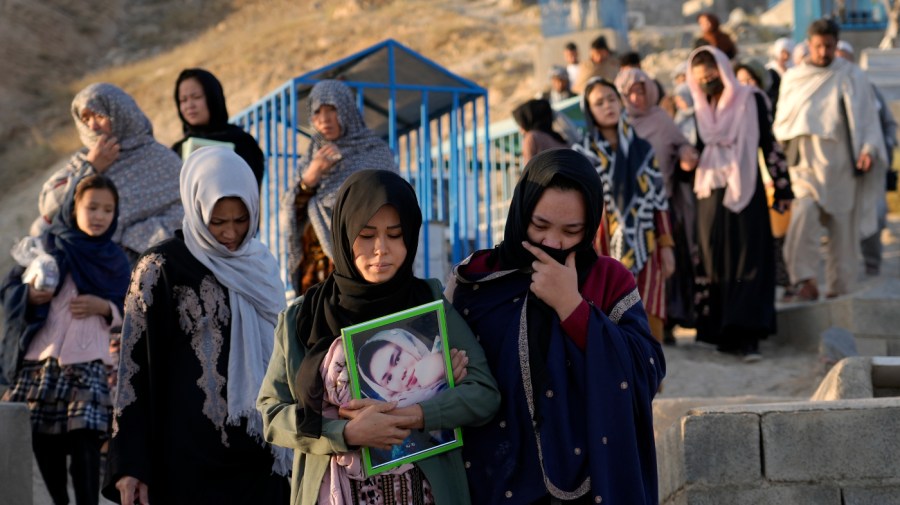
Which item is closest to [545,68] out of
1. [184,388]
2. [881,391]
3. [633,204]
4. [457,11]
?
[457,11]

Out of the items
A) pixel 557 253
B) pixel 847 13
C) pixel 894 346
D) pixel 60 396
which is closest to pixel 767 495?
pixel 557 253

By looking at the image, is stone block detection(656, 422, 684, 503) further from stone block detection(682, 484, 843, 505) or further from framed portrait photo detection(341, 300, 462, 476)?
framed portrait photo detection(341, 300, 462, 476)

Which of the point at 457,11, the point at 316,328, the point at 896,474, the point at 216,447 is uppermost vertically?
the point at 457,11

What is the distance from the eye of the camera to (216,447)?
3.99 m

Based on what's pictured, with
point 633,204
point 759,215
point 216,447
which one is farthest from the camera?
point 759,215

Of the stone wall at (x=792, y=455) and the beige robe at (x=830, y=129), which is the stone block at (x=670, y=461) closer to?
the stone wall at (x=792, y=455)

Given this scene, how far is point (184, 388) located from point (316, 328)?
777 millimetres

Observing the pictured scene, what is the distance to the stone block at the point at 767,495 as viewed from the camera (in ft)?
14.9

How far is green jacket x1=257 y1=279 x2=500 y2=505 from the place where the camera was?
3.26m

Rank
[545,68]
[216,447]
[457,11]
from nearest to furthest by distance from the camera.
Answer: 1. [216,447]
2. [545,68]
3. [457,11]

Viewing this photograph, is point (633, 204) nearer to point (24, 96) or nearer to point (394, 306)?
point (394, 306)

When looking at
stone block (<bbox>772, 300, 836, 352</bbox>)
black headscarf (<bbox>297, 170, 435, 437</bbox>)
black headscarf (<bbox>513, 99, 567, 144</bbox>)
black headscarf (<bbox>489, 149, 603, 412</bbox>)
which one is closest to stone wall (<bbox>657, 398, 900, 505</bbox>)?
black headscarf (<bbox>489, 149, 603, 412</bbox>)

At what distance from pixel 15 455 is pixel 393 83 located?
184 inches

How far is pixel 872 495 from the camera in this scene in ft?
14.8
